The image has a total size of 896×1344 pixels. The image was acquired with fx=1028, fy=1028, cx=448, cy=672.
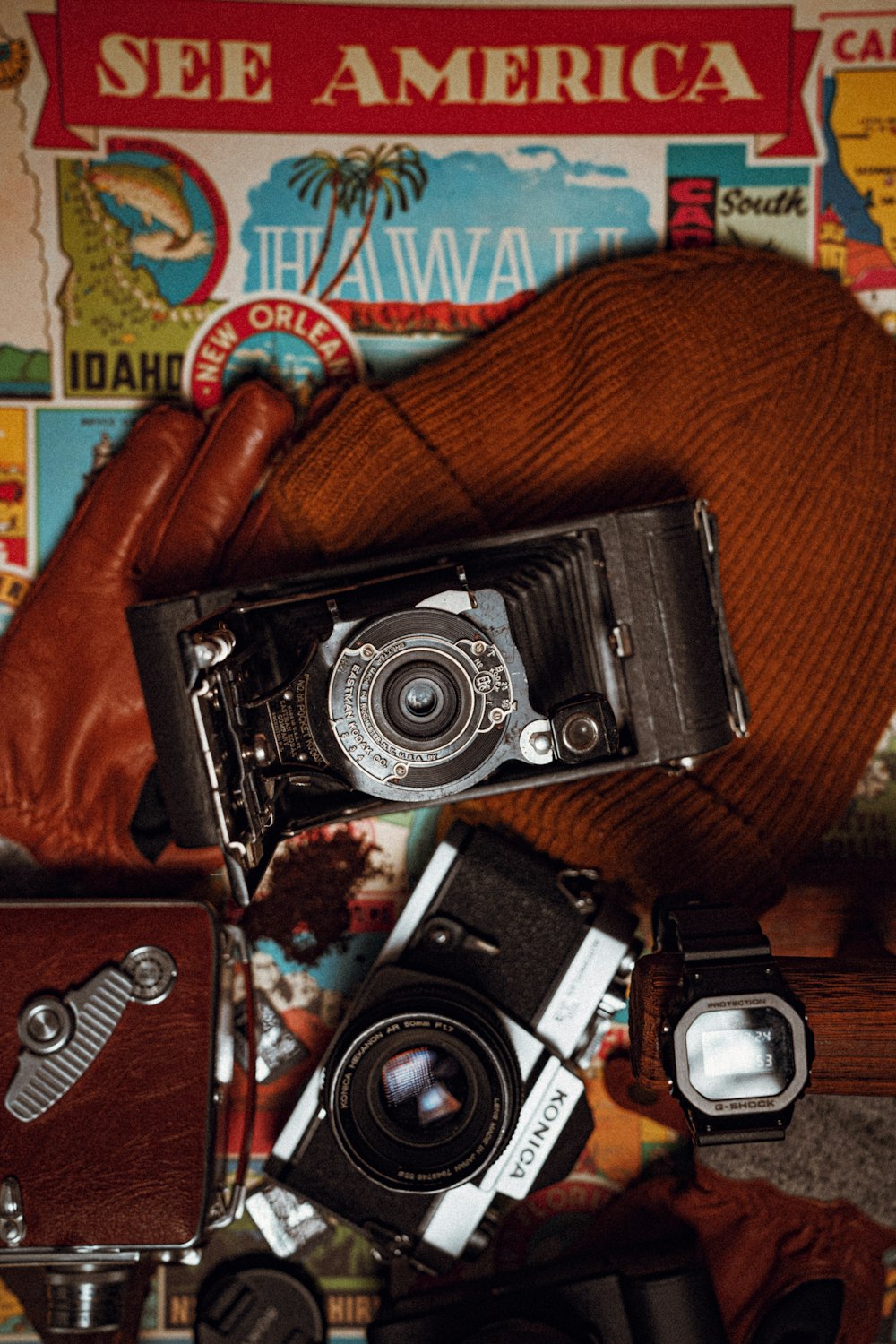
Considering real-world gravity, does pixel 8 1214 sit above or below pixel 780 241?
below

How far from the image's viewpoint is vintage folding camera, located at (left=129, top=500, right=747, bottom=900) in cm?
85

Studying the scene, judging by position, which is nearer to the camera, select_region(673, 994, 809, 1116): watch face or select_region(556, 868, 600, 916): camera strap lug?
select_region(673, 994, 809, 1116): watch face

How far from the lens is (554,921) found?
3.25ft

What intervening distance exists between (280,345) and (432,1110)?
2.69 feet

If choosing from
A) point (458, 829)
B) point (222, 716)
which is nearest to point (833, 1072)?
point (458, 829)

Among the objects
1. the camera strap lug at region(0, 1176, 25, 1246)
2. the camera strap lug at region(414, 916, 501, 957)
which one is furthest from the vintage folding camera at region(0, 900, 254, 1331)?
the camera strap lug at region(414, 916, 501, 957)

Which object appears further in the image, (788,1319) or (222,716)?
(788,1319)

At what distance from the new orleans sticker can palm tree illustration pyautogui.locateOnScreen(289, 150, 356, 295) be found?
0.10 m

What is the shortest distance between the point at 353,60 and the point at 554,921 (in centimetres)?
95

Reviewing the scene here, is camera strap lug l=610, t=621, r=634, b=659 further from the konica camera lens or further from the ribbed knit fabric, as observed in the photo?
the konica camera lens

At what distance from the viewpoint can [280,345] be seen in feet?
3.78

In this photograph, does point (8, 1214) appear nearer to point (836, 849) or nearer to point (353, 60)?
point (836, 849)

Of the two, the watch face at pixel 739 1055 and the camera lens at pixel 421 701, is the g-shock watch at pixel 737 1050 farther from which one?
the camera lens at pixel 421 701

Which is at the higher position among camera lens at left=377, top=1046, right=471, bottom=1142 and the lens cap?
camera lens at left=377, top=1046, right=471, bottom=1142
